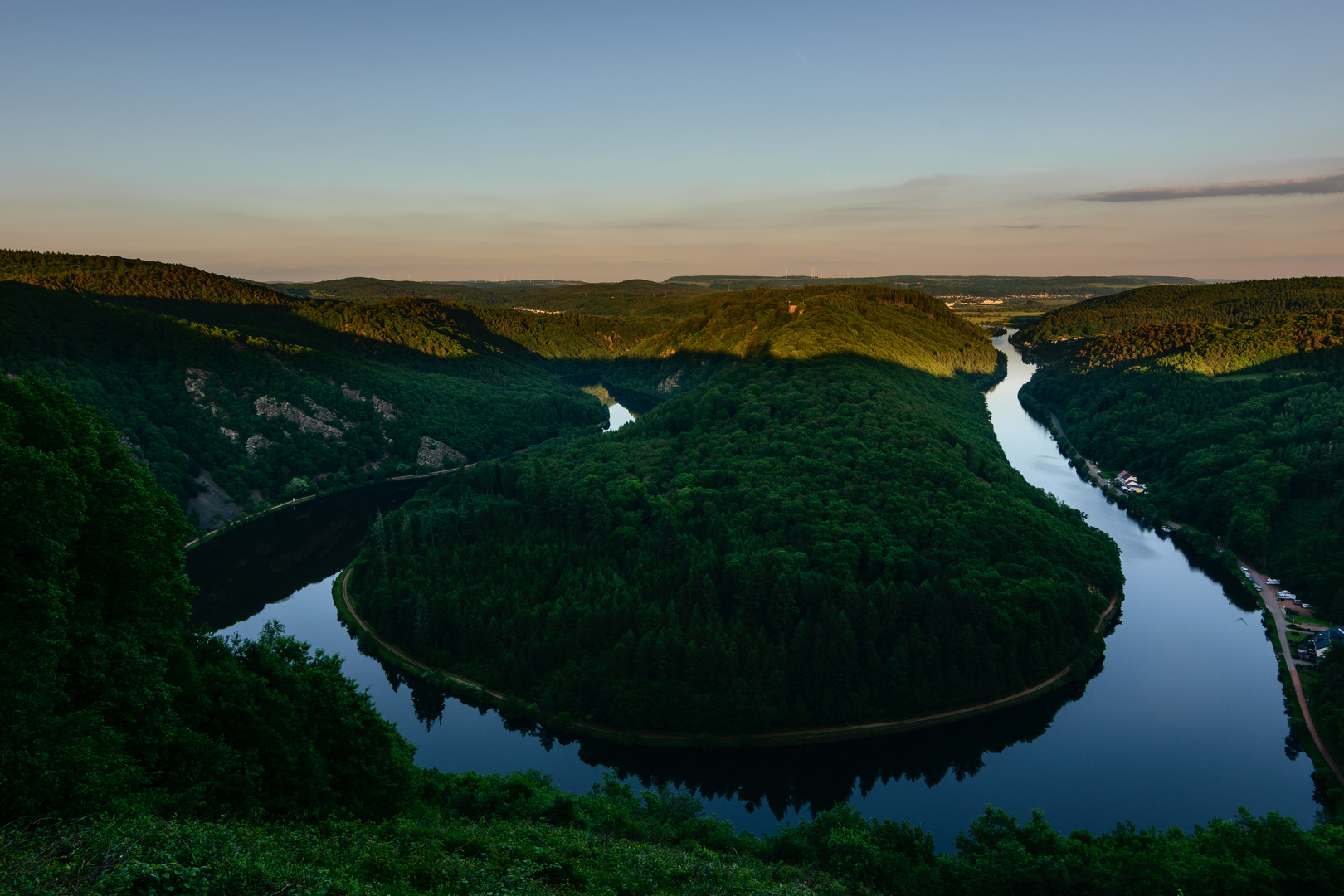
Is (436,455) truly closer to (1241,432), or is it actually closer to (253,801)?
(253,801)

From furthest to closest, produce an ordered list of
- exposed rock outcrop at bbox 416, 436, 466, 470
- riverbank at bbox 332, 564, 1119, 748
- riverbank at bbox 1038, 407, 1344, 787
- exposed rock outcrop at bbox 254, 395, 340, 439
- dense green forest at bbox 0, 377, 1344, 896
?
1. exposed rock outcrop at bbox 416, 436, 466, 470
2. exposed rock outcrop at bbox 254, 395, 340, 439
3. riverbank at bbox 332, 564, 1119, 748
4. riverbank at bbox 1038, 407, 1344, 787
5. dense green forest at bbox 0, 377, 1344, 896

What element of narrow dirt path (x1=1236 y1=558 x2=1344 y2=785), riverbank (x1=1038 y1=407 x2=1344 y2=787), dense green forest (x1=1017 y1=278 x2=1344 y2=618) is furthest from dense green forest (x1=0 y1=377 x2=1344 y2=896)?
dense green forest (x1=1017 y1=278 x2=1344 y2=618)

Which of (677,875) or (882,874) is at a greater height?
(677,875)

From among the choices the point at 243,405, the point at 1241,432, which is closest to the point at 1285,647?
the point at 1241,432

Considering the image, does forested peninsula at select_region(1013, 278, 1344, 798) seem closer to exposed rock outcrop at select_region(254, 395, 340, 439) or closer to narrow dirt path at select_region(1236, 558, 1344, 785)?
narrow dirt path at select_region(1236, 558, 1344, 785)

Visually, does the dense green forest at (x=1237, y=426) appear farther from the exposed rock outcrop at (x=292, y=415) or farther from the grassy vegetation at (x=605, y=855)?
the exposed rock outcrop at (x=292, y=415)

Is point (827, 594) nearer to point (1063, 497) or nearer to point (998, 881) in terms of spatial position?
point (998, 881)

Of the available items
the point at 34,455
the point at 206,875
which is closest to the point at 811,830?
the point at 206,875
